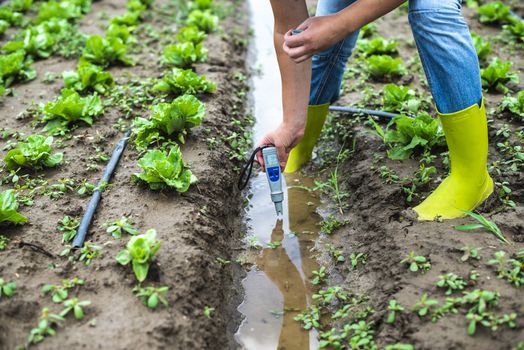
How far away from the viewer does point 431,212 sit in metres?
2.87

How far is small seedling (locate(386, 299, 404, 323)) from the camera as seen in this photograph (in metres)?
2.38

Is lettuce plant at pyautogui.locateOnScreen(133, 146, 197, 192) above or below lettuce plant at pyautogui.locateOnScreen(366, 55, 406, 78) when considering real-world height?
above

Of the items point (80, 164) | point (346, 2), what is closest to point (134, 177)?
point (80, 164)

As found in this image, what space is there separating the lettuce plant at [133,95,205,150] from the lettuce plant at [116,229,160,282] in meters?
1.06

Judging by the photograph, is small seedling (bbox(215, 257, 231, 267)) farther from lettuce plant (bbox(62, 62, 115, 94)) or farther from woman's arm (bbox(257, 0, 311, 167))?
lettuce plant (bbox(62, 62, 115, 94))

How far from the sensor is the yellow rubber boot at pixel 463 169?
8.70ft

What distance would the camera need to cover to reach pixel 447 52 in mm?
2535

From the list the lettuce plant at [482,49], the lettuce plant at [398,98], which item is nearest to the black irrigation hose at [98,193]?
the lettuce plant at [398,98]

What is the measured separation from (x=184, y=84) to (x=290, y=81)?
1327mm

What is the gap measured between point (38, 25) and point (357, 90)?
3.39m

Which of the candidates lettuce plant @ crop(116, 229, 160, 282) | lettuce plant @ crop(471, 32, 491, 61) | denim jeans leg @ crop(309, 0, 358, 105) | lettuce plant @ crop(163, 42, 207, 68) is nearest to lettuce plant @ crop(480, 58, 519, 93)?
lettuce plant @ crop(471, 32, 491, 61)

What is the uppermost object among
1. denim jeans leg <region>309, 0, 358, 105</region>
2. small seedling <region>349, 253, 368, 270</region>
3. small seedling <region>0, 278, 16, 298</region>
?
denim jeans leg <region>309, 0, 358, 105</region>

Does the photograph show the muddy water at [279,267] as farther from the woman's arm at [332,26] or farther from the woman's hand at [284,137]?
the woman's arm at [332,26]

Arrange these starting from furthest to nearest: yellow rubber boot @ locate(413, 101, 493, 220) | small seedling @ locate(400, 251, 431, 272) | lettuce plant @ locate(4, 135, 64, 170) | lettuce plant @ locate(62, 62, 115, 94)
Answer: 1. lettuce plant @ locate(62, 62, 115, 94)
2. lettuce plant @ locate(4, 135, 64, 170)
3. yellow rubber boot @ locate(413, 101, 493, 220)
4. small seedling @ locate(400, 251, 431, 272)
